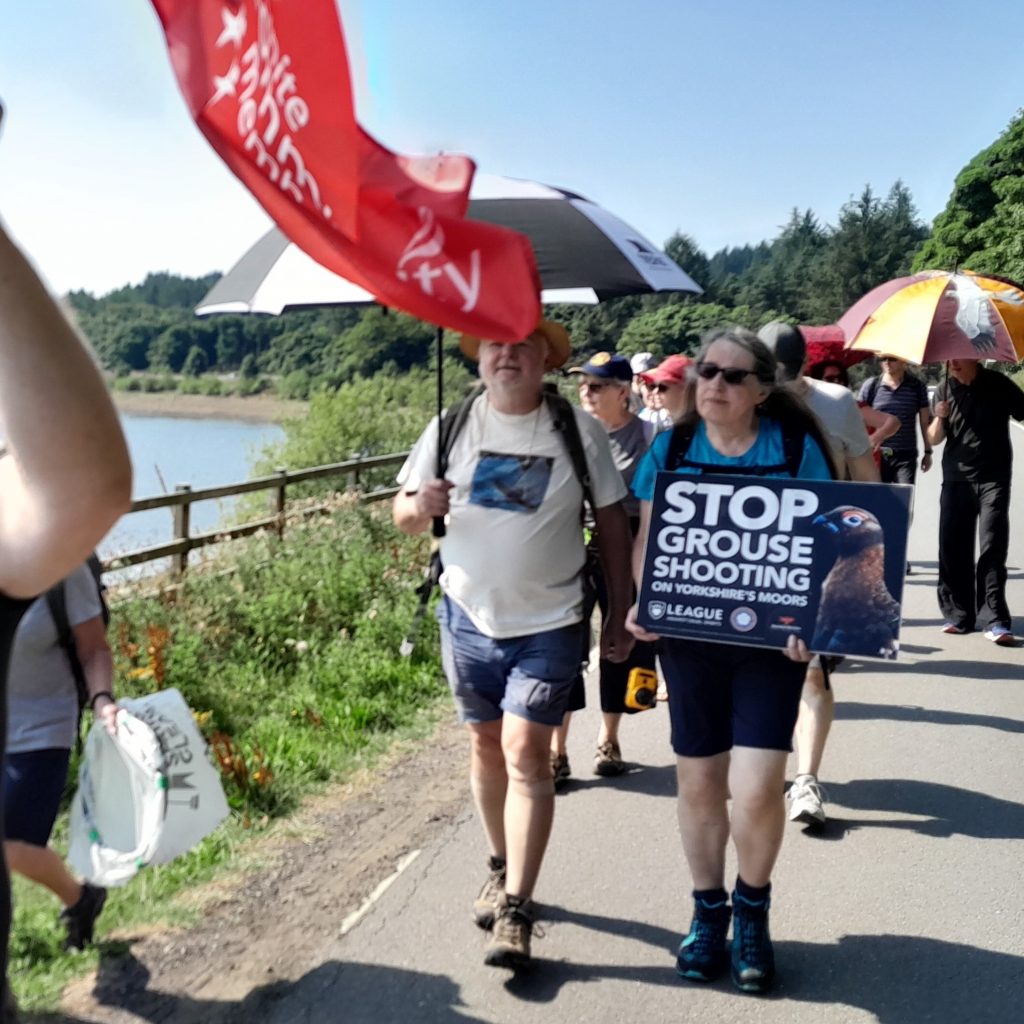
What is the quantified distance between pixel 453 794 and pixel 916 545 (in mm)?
8927

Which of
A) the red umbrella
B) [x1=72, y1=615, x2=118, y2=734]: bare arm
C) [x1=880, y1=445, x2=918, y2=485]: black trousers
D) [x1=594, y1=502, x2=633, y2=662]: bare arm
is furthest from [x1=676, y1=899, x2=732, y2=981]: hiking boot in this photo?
[x1=880, y1=445, x2=918, y2=485]: black trousers

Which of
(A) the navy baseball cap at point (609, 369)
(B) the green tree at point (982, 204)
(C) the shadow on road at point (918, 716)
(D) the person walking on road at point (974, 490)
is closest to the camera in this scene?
(A) the navy baseball cap at point (609, 369)

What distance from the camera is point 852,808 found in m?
5.14

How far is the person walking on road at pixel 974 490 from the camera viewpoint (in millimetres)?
8367

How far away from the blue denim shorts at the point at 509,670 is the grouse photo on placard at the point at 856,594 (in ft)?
2.57

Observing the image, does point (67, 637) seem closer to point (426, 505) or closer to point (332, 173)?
point (426, 505)

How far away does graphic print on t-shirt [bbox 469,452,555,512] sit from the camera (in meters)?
3.77

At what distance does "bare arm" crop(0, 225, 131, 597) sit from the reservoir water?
0.04 meters

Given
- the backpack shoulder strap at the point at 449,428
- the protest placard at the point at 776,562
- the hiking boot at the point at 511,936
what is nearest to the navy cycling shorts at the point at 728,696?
the protest placard at the point at 776,562

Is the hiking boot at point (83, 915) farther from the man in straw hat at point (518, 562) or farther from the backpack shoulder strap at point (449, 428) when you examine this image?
the backpack shoulder strap at point (449, 428)

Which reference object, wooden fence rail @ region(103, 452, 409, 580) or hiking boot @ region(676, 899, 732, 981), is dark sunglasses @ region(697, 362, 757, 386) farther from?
wooden fence rail @ region(103, 452, 409, 580)

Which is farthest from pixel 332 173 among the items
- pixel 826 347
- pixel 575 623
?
pixel 826 347

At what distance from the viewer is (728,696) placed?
3.72 meters

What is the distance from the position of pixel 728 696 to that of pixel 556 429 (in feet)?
3.33
